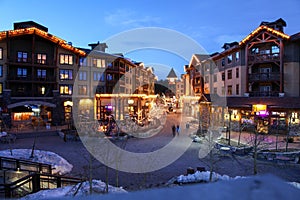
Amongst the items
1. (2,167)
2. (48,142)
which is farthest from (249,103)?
(2,167)

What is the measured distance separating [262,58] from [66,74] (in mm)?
26056

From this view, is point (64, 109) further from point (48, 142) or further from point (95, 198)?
point (95, 198)

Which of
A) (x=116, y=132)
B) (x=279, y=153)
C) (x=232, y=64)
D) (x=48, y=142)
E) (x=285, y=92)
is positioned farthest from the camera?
(x=232, y=64)

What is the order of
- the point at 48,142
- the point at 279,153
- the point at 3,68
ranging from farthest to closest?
the point at 3,68
the point at 48,142
the point at 279,153

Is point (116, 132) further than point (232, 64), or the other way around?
point (232, 64)

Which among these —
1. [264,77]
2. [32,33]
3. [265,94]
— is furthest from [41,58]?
[265,94]

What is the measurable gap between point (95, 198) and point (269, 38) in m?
31.7

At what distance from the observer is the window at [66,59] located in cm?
3503

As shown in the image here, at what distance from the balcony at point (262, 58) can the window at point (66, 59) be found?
2422 centimetres

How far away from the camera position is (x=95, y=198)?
134 centimetres

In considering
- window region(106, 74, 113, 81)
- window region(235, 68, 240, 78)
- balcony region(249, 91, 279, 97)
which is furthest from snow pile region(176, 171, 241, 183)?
window region(106, 74, 113, 81)

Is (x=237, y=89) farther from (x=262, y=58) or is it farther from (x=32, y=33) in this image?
(x=32, y=33)

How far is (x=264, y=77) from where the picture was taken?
95.1 feet

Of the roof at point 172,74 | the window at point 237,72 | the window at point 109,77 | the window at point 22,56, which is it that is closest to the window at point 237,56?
the window at point 237,72
